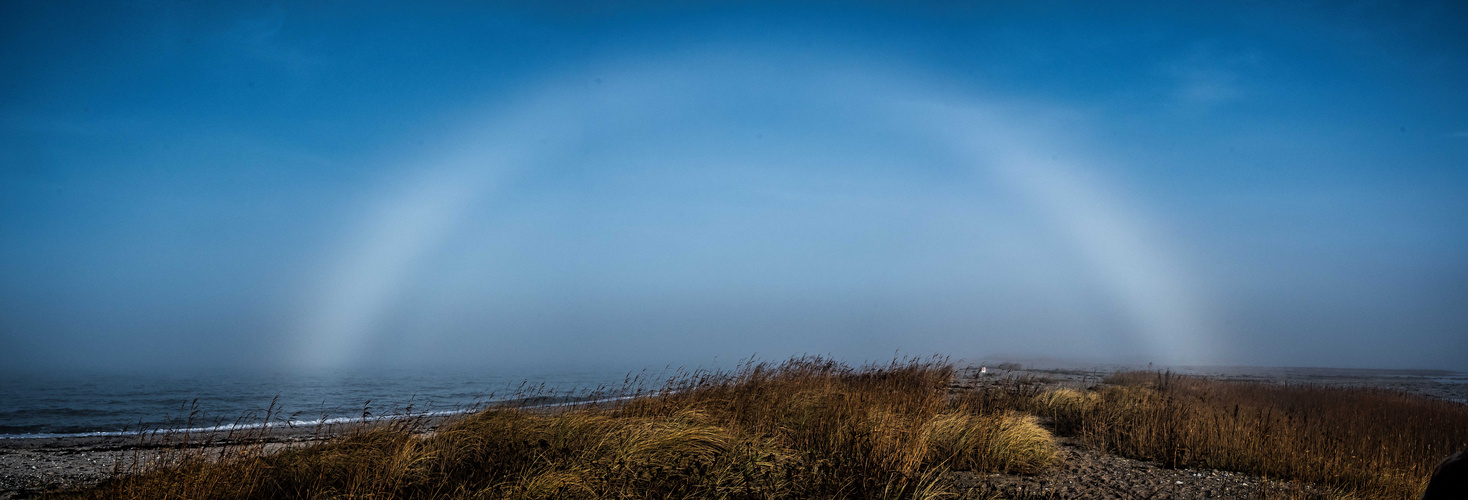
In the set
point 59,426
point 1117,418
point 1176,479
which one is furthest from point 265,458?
point 59,426

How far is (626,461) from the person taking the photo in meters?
5.45

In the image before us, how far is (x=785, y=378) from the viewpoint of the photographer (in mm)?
12539

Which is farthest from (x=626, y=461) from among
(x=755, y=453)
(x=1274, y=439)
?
(x=1274, y=439)

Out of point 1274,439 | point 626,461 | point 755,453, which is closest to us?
point 626,461

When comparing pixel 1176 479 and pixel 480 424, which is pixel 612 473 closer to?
pixel 480 424

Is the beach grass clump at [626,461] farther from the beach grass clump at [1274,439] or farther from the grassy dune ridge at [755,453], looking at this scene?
the beach grass clump at [1274,439]

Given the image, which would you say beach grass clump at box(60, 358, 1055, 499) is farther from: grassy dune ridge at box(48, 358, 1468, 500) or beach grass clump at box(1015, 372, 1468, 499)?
beach grass clump at box(1015, 372, 1468, 499)

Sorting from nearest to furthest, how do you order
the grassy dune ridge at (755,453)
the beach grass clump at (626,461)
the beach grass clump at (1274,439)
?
the beach grass clump at (626,461)
the grassy dune ridge at (755,453)
the beach grass clump at (1274,439)

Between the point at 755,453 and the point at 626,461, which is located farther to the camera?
the point at 755,453

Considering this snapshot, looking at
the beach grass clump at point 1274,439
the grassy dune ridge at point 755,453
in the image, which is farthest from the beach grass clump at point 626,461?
the beach grass clump at point 1274,439

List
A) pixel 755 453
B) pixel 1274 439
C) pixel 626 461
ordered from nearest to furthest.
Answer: pixel 626 461, pixel 755 453, pixel 1274 439

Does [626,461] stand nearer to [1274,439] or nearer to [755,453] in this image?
[755,453]

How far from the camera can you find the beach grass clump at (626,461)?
507 cm

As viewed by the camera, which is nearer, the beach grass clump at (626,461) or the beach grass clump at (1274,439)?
the beach grass clump at (626,461)
